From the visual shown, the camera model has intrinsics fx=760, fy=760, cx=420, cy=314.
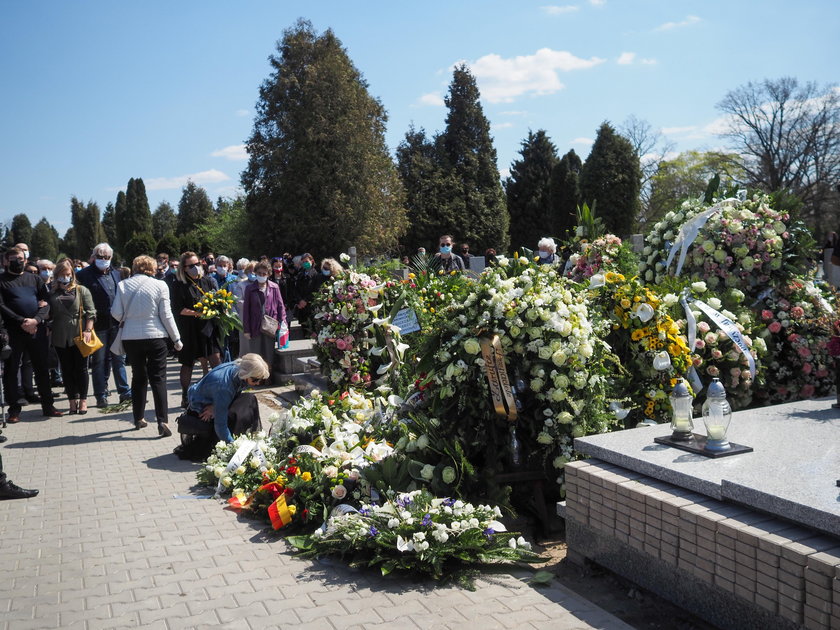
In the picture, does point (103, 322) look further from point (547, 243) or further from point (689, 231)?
point (689, 231)

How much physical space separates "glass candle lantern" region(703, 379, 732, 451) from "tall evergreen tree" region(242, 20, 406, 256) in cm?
2783

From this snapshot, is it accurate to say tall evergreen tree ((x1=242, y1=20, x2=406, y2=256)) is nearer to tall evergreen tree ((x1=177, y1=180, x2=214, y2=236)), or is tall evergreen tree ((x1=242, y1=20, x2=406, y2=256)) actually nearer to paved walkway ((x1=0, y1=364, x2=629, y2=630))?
paved walkway ((x1=0, y1=364, x2=629, y2=630))

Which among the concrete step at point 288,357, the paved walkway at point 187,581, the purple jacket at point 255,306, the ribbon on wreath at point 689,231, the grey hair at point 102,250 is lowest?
the paved walkway at point 187,581

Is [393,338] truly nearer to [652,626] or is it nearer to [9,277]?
[652,626]

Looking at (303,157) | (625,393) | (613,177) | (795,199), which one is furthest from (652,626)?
(613,177)

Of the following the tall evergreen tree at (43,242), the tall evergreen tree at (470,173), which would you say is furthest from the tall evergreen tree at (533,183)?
the tall evergreen tree at (43,242)

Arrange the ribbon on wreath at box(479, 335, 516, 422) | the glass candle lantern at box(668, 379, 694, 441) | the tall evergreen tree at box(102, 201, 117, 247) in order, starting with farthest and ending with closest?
the tall evergreen tree at box(102, 201, 117, 247)
the ribbon on wreath at box(479, 335, 516, 422)
the glass candle lantern at box(668, 379, 694, 441)

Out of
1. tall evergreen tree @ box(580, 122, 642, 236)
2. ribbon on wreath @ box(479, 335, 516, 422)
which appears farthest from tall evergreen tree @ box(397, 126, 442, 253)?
ribbon on wreath @ box(479, 335, 516, 422)

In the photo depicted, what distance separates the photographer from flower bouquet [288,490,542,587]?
3926mm

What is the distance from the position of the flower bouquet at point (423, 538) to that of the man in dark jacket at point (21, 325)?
5822 mm

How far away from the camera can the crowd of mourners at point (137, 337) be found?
6621mm

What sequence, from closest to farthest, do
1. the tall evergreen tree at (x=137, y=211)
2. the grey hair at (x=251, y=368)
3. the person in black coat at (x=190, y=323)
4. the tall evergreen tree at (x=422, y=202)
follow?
the grey hair at (x=251, y=368) < the person in black coat at (x=190, y=323) < the tall evergreen tree at (x=422, y=202) < the tall evergreen tree at (x=137, y=211)

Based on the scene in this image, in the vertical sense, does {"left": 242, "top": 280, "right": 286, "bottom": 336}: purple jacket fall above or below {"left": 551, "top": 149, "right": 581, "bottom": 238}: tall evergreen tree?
below

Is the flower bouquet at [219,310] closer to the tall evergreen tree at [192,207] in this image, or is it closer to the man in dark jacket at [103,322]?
the man in dark jacket at [103,322]
